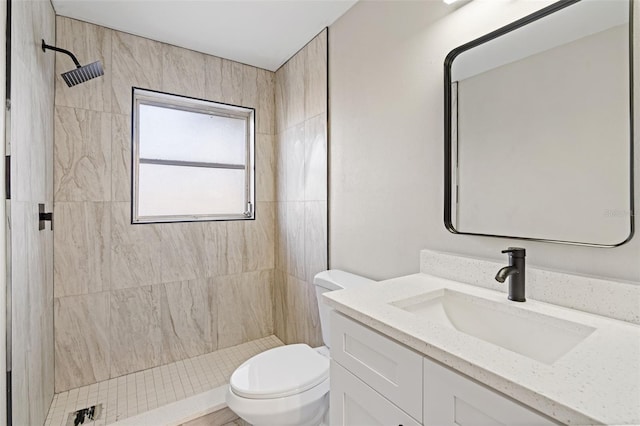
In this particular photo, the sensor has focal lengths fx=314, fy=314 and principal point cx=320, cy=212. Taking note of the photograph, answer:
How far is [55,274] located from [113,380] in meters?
0.77

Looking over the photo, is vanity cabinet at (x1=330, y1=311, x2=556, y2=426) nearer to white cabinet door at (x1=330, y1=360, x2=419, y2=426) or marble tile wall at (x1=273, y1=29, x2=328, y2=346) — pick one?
white cabinet door at (x1=330, y1=360, x2=419, y2=426)

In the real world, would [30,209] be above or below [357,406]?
above

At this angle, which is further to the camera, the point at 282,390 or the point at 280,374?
the point at 280,374

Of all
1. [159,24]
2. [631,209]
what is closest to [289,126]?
[159,24]

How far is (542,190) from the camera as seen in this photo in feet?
3.29

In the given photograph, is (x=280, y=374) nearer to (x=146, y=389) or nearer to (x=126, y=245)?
(x=146, y=389)

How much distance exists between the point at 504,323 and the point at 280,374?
3.15 feet

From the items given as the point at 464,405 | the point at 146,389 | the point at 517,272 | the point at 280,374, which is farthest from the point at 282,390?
the point at 146,389

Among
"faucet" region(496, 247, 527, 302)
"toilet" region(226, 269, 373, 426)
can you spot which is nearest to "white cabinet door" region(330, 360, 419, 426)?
"toilet" region(226, 269, 373, 426)

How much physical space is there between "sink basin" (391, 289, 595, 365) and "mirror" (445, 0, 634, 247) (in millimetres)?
255

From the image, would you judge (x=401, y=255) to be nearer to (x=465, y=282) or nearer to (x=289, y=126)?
(x=465, y=282)

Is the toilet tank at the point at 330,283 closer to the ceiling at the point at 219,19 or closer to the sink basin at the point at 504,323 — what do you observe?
the sink basin at the point at 504,323

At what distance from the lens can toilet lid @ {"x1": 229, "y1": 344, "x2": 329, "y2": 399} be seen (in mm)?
1303

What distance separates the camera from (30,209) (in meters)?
1.34
